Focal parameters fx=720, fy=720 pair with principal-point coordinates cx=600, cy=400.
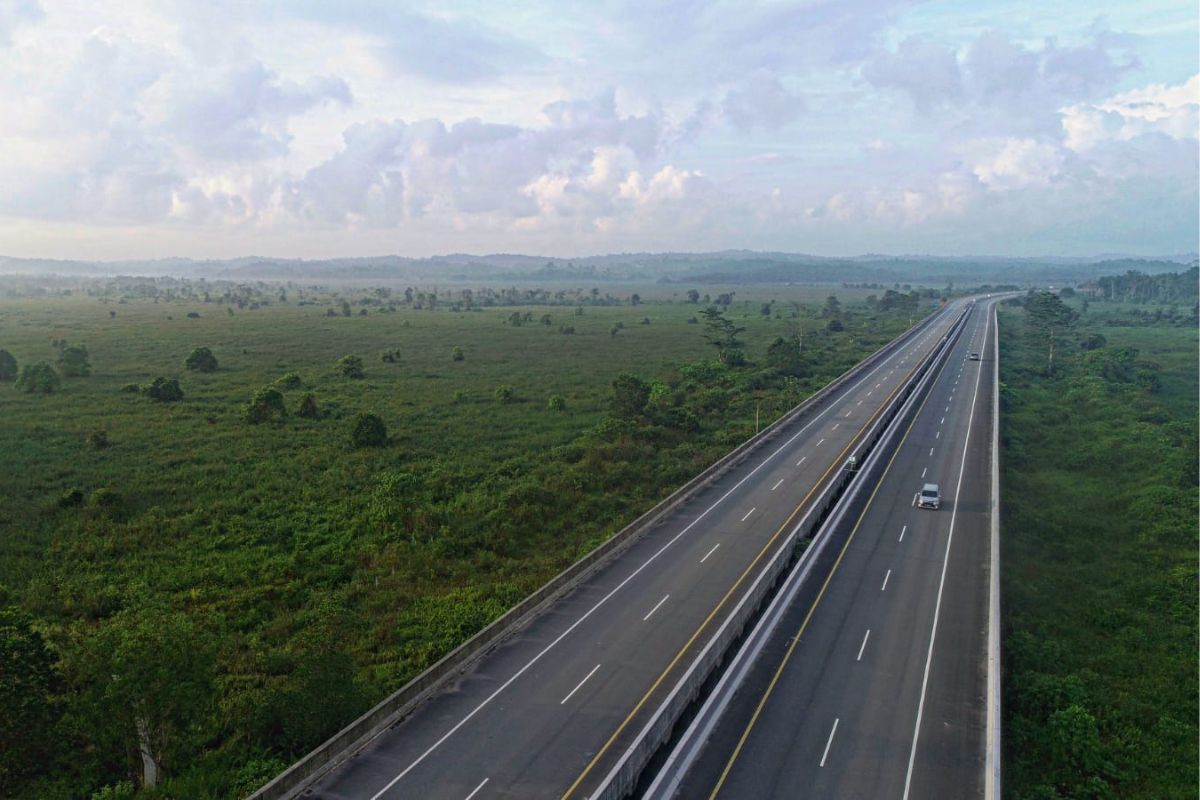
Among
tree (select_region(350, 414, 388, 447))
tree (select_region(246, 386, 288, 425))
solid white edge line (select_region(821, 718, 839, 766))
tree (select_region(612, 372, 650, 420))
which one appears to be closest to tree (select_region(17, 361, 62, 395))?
tree (select_region(246, 386, 288, 425))

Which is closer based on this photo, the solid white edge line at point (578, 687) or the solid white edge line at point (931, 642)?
the solid white edge line at point (931, 642)

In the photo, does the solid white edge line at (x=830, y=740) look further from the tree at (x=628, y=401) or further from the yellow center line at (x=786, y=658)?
the tree at (x=628, y=401)

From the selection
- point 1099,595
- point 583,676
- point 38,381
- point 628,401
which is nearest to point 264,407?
point 38,381

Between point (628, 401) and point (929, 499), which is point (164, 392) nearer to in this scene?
point (628, 401)

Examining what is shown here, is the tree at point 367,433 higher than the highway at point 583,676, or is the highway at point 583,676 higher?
the tree at point 367,433

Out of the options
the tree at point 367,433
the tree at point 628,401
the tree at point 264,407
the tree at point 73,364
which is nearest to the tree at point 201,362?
the tree at point 73,364

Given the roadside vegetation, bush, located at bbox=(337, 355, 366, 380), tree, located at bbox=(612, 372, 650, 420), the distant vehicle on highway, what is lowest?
the roadside vegetation

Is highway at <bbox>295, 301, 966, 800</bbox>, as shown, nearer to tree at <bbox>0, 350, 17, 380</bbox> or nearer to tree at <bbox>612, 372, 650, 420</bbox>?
tree at <bbox>612, 372, 650, 420</bbox>
